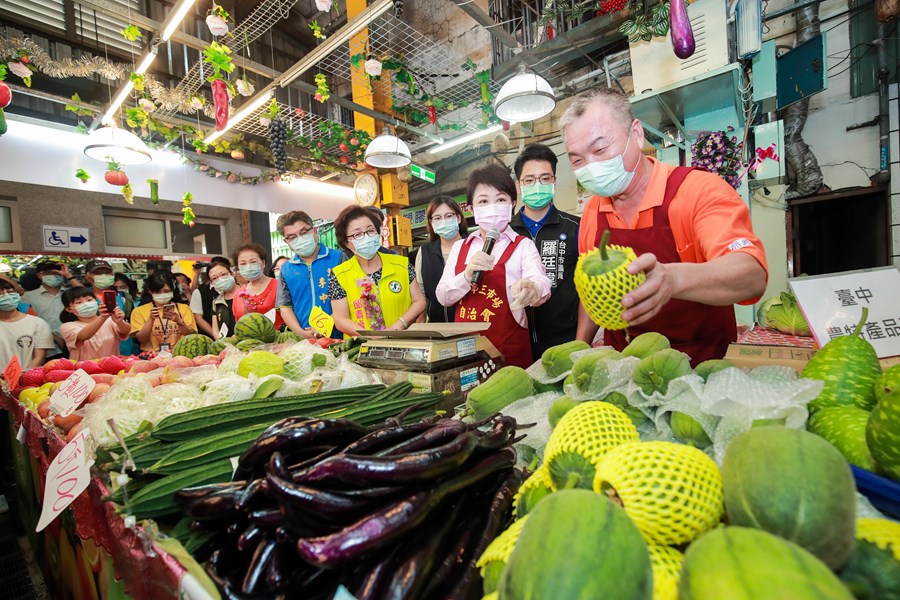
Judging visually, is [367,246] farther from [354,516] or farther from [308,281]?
[354,516]

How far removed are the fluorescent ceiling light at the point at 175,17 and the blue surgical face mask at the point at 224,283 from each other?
2.97 metres

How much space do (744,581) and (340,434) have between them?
0.82 m

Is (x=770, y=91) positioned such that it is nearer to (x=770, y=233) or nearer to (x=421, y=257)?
(x=770, y=233)

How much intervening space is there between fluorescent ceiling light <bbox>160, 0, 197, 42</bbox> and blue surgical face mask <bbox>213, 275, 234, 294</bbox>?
2.97 metres

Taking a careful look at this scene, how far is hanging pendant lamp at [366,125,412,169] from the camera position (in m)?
5.45

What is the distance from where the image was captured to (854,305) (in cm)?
151

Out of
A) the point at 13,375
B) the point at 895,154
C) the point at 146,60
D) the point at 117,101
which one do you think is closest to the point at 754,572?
the point at 13,375

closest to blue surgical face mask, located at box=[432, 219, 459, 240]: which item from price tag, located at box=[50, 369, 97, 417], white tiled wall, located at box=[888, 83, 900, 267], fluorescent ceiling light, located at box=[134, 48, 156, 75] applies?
price tag, located at box=[50, 369, 97, 417]

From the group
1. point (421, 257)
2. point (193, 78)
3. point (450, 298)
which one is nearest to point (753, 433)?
point (450, 298)

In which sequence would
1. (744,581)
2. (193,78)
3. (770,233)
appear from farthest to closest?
1. (193,78)
2. (770,233)
3. (744,581)

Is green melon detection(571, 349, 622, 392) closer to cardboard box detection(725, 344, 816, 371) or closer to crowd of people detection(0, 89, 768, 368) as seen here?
crowd of people detection(0, 89, 768, 368)

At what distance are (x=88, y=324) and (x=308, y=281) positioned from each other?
2697mm

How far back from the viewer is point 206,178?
8773mm

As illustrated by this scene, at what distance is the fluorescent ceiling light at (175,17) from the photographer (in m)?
4.54
